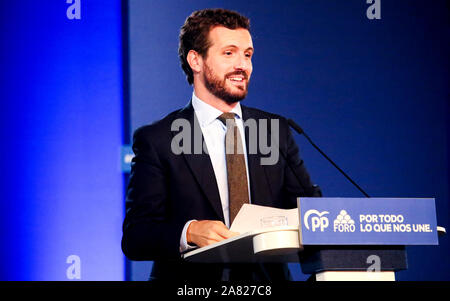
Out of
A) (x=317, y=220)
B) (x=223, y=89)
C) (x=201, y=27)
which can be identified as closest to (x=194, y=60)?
(x=201, y=27)

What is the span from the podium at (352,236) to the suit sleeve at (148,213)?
Answer: 0.56 meters

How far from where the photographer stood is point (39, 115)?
11.1 ft

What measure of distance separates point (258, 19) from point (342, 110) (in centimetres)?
63

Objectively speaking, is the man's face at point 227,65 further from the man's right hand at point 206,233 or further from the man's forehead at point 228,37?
the man's right hand at point 206,233

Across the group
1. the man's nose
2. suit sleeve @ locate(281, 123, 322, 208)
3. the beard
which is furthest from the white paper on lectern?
the man's nose

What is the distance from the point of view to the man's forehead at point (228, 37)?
10.4 feet

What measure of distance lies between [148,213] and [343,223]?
110 centimetres

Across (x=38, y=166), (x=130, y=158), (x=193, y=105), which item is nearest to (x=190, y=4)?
(x=193, y=105)

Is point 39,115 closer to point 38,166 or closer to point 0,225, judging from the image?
point 38,166

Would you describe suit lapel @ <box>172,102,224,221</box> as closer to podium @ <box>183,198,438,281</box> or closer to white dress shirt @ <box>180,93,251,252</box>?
white dress shirt @ <box>180,93,251,252</box>

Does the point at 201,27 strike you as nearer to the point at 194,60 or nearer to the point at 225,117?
the point at 194,60

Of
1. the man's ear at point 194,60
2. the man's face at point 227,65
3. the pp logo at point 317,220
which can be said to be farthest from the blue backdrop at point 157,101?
the pp logo at point 317,220

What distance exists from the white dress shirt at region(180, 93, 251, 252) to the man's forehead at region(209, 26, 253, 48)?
0.28 meters

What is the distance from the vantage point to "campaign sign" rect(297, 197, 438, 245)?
70.2 inches
